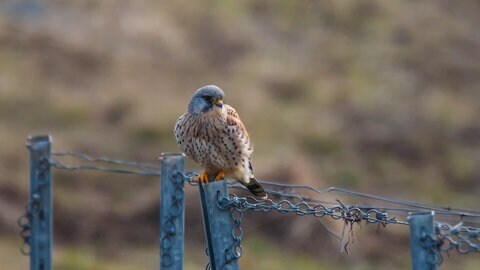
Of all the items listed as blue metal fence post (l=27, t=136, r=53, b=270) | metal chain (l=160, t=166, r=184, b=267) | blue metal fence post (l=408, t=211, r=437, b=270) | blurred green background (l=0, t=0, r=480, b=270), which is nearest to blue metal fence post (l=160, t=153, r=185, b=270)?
metal chain (l=160, t=166, r=184, b=267)

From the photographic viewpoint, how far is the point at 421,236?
3.35 metres

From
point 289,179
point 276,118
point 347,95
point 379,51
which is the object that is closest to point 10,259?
point 289,179

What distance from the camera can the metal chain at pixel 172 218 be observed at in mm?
4648

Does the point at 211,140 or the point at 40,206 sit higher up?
the point at 211,140

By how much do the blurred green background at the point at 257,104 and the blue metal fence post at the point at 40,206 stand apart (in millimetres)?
3663

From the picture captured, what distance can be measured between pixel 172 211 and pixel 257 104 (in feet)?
30.3

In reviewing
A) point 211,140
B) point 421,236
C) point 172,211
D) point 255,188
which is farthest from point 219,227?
point 255,188

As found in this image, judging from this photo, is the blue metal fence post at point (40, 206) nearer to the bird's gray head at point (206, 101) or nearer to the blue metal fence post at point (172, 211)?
the bird's gray head at point (206, 101)

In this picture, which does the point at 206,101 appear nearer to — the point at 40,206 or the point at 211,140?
the point at 211,140

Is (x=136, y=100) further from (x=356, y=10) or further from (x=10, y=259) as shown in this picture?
(x=356, y=10)

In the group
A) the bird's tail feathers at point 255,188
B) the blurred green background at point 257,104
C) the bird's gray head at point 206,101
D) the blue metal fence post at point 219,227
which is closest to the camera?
the blue metal fence post at point 219,227

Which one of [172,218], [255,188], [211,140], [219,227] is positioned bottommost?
[219,227]

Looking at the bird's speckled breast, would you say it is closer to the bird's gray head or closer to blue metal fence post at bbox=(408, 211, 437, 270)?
the bird's gray head

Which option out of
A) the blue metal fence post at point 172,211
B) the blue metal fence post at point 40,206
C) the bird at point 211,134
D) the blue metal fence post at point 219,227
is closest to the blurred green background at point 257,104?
the blue metal fence post at point 40,206
